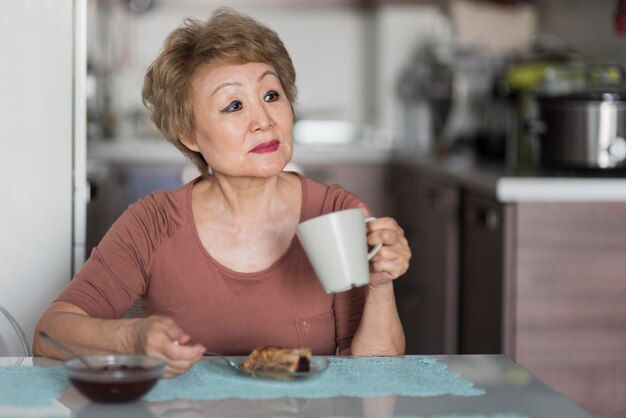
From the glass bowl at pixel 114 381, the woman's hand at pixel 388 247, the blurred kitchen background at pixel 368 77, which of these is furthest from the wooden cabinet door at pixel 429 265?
the glass bowl at pixel 114 381

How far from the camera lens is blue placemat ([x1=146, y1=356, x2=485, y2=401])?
1.14 metres

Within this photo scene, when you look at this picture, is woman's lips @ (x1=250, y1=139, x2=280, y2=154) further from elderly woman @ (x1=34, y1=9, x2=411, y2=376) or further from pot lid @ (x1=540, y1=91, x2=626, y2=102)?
pot lid @ (x1=540, y1=91, x2=626, y2=102)

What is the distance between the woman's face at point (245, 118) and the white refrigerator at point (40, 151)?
1.25ft

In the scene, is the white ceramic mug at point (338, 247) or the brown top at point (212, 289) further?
the brown top at point (212, 289)

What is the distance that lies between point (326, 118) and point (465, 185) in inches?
81.1

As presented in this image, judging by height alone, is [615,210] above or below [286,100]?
below

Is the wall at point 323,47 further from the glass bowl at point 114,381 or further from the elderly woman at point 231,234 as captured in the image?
the glass bowl at point 114,381

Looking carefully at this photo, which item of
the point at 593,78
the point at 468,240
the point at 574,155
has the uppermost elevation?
the point at 593,78

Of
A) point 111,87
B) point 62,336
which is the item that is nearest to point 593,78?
point 62,336

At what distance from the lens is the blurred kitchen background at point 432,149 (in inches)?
75.4

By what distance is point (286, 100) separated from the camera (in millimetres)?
1653

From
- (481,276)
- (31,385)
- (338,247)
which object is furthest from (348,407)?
(481,276)

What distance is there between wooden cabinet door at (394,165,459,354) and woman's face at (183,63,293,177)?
5.08ft

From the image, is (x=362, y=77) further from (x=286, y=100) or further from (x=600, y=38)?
(x=286, y=100)
